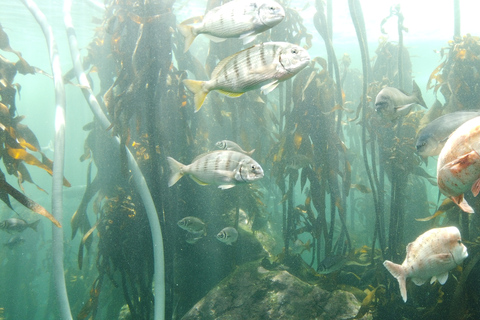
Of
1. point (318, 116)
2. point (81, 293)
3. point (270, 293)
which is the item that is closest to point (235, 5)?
point (318, 116)

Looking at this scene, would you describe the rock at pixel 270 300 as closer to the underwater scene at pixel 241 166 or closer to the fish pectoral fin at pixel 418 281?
the underwater scene at pixel 241 166

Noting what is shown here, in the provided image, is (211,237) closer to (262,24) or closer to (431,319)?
(431,319)

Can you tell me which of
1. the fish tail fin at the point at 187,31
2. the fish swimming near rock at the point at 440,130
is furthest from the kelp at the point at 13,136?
the fish swimming near rock at the point at 440,130

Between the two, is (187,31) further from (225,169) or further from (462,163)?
(462,163)

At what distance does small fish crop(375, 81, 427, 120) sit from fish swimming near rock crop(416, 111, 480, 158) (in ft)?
2.43

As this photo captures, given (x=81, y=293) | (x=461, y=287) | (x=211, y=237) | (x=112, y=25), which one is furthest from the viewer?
(x=81, y=293)

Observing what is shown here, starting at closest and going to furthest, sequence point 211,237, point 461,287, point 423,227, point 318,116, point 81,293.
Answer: point 461,287 → point 318,116 → point 211,237 → point 423,227 → point 81,293

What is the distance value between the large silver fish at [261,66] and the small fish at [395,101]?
5.89ft

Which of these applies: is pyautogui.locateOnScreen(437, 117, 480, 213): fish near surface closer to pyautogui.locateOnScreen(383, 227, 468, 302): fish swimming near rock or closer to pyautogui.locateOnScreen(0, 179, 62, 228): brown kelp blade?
pyautogui.locateOnScreen(383, 227, 468, 302): fish swimming near rock

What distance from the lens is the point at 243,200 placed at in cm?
639

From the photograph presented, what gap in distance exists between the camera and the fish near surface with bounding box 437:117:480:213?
3.46ft

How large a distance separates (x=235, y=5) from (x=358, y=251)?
17.0ft

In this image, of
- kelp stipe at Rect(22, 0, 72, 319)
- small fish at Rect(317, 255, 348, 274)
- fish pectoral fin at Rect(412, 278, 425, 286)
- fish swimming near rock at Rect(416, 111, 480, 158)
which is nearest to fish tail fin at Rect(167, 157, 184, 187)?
kelp stipe at Rect(22, 0, 72, 319)

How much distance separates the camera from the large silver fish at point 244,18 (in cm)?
176
